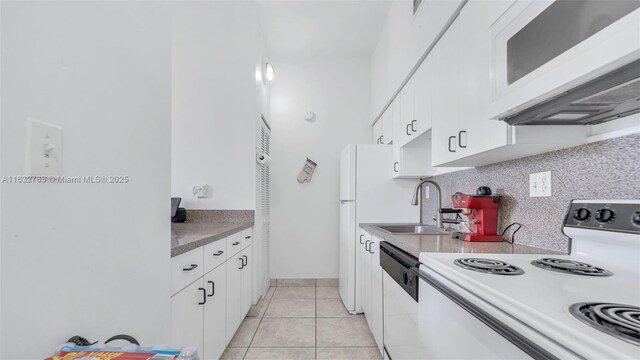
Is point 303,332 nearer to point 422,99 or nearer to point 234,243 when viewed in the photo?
point 234,243

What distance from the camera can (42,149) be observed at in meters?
0.53

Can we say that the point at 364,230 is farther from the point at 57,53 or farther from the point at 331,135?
the point at 57,53

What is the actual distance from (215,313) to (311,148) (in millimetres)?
2393

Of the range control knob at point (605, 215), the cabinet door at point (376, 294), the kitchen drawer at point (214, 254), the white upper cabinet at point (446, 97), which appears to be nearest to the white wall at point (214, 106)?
the kitchen drawer at point (214, 254)

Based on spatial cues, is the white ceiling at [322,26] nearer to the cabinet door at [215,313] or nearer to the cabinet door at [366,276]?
the cabinet door at [366,276]

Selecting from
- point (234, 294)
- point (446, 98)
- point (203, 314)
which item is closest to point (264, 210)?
point (234, 294)

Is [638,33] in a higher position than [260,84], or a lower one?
lower

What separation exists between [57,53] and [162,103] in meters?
0.35

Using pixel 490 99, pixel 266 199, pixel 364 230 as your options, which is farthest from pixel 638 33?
pixel 266 199

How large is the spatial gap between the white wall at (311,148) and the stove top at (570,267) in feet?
8.96

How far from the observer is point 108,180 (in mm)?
688

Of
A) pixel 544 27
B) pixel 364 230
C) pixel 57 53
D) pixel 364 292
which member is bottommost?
pixel 364 292

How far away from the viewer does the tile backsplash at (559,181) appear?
0.93 meters

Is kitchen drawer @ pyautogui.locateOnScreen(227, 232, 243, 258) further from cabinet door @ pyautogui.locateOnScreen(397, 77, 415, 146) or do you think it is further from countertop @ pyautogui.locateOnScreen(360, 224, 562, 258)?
cabinet door @ pyautogui.locateOnScreen(397, 77, 415, 146)
